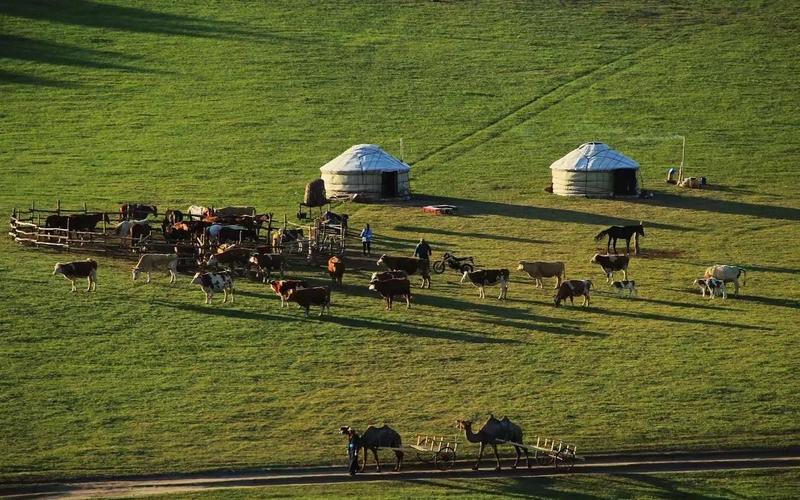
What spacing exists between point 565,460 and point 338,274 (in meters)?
16.0

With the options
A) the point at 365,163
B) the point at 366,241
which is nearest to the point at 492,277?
the point at 366,241

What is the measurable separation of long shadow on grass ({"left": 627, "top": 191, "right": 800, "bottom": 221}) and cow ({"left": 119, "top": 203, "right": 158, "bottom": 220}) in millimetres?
20597

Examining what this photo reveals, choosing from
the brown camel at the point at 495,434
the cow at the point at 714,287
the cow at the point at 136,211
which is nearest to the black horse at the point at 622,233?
the cow at the point at 714,287

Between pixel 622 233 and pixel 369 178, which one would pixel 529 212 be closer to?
pixel 369 178

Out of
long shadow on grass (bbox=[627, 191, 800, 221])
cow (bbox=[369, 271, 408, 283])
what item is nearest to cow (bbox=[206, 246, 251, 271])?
cow (bbox=[369, 271, 408, 283])

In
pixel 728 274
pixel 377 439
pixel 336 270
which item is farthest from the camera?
pixel 336 270

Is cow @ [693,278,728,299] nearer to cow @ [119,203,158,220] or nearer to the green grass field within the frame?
the green grass field

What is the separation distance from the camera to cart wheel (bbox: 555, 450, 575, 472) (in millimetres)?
33375

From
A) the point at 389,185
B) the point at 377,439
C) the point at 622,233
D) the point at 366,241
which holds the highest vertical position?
the point at 389,185

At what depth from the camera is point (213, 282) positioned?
45.8m

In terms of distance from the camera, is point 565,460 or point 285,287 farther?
point 285,287

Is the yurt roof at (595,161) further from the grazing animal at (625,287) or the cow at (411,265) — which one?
the cow at (411,265)

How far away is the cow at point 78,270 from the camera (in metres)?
46.9

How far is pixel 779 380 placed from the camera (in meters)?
39.1
